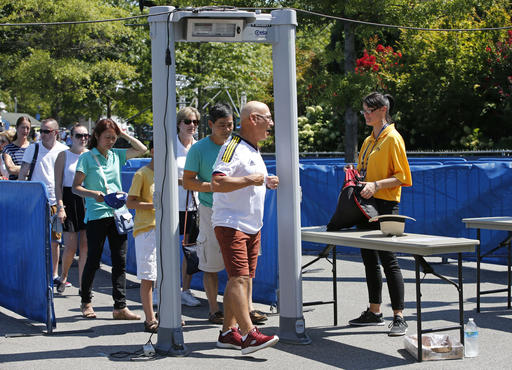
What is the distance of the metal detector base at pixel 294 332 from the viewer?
6.60 m

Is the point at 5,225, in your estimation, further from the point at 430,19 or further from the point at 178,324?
the point at 430,19

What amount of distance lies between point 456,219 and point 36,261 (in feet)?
19.8

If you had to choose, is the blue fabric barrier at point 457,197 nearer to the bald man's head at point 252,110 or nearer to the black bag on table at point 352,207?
the black bag on table at point 352,207

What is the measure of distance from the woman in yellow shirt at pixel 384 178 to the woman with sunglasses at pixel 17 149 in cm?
570

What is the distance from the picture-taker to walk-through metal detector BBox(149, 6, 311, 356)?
6199mm

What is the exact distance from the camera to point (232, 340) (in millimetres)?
6453

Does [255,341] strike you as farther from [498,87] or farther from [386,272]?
[498,87]

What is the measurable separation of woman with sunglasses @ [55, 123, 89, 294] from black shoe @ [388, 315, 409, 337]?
3.80 m

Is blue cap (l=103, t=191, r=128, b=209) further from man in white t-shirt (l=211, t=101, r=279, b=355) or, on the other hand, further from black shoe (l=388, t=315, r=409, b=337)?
black shoe (l=388, t=315, r=409, b=337)

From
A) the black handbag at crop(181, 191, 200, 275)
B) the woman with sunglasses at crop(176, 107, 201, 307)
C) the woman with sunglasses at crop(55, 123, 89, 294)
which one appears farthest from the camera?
the woman with sunglasses at crop(55, 123, 89, 294)

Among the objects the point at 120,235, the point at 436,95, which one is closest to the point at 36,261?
the point at 120,235

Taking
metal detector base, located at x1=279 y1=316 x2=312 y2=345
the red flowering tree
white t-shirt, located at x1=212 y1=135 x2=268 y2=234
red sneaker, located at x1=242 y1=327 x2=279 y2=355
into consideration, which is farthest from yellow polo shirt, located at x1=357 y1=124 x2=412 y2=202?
the red flowering tree

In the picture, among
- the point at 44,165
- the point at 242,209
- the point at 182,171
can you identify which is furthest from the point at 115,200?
the point at 44,165

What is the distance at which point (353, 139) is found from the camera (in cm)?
1902
